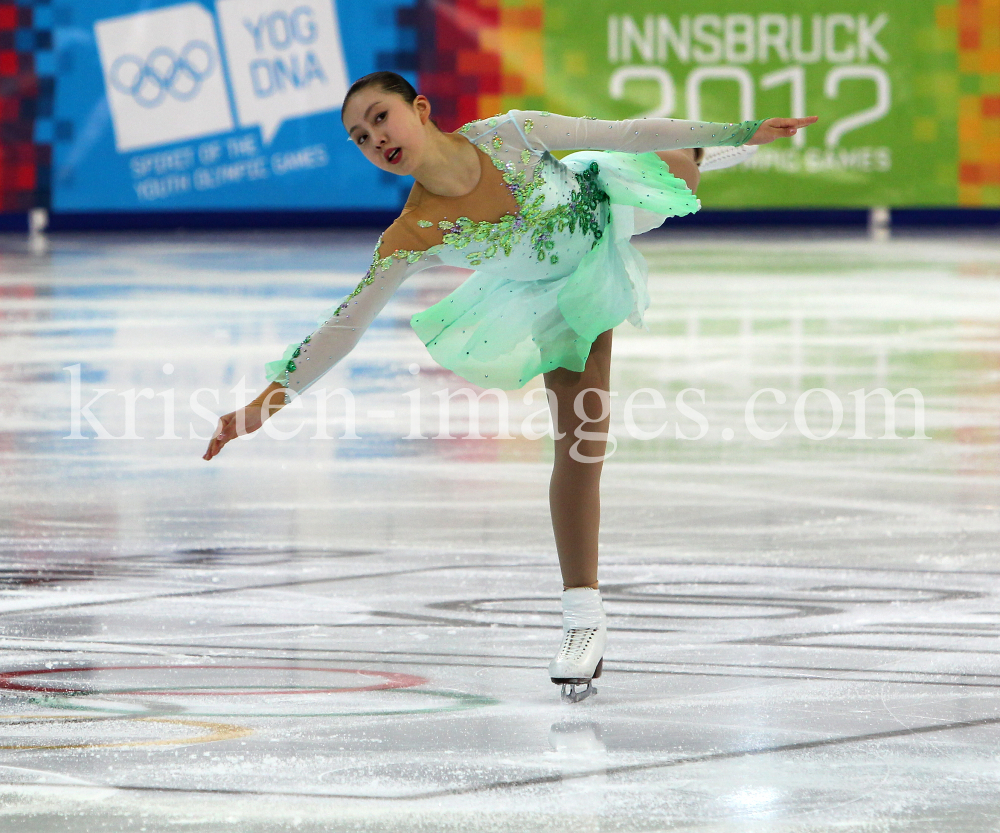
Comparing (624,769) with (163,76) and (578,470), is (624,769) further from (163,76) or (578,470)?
(163,76)

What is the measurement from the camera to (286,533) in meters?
5.18

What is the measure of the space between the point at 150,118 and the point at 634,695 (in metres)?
16.3

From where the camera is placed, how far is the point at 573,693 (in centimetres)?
346

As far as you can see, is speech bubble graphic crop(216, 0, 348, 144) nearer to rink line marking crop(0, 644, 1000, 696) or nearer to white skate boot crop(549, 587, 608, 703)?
rink line marking crop(0, 644, 1000, 696)

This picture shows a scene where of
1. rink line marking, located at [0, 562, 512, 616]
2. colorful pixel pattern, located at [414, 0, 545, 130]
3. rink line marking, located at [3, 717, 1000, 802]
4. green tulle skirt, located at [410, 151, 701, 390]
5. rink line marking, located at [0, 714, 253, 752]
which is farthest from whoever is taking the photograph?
colorful pixel pattern, located at [414, 0, 545, 130]

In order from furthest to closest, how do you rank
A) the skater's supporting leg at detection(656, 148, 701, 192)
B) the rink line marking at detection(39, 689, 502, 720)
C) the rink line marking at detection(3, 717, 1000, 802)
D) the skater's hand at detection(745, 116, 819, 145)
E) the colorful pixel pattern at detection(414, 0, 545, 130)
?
1. the colorful pixel pattern at detection(414, 0, 545, 130)
2. the skater's supporting leg at detection(656, 148, 701, 192)
3. the skater's hand at detection(745, 116, 819, 145)
4. the rink line marking at detection(39, 689, 502, 720)
5. the rink line marking at detection(3, 717, 1000, 802)

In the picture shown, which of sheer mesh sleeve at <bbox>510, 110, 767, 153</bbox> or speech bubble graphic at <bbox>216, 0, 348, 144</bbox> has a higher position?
sheer mesh sleeve at <bbox>510, 110, 767, 153</bbox>

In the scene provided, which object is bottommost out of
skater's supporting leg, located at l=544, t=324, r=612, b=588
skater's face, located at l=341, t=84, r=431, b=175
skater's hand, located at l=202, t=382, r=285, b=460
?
skater's supporting leg, located at l=544, t=324, r=612, b=588

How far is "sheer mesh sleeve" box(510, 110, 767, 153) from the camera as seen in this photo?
12.3 ft

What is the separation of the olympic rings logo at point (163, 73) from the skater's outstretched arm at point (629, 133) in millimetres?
15471

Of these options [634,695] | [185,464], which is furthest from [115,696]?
[185,464]

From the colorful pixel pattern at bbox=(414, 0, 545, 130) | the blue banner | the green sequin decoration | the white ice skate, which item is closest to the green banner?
the colorful pixel pattern at bbox=(414, 0, 545, 130)

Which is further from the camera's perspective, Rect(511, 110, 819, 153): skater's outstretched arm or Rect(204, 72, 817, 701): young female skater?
Rect(511, 110, 819, 153): skater's outstretched arm

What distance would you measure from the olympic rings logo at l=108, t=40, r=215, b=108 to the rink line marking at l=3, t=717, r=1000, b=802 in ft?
53.7
